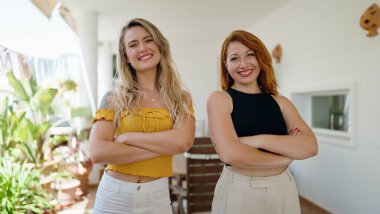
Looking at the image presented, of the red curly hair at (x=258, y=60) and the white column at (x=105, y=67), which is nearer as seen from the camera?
the red curly hair at (x=258, y=60)

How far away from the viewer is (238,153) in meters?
1.32

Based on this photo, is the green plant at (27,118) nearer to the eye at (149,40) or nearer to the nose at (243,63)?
the eye at (149,40)

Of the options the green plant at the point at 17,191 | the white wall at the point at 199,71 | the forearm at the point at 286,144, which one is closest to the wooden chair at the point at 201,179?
the forearm at the point at 286,144

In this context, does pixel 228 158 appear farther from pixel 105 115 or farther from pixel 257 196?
pixel 105 115

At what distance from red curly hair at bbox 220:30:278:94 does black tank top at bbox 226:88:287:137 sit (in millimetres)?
127

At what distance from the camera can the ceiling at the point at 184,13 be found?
4.28 metres

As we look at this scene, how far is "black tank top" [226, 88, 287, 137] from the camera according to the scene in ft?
4.59

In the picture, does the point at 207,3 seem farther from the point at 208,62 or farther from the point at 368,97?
the point at 208,62

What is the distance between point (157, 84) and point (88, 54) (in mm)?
3658

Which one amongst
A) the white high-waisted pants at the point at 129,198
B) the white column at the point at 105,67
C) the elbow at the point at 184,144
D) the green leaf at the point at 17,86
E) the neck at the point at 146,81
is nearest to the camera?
the white high-waisted pants at the point at 129,198

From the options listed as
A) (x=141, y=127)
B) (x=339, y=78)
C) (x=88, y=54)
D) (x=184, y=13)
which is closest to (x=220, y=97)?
(x=141, y=127)

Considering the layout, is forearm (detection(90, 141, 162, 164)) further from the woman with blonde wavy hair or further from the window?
the window

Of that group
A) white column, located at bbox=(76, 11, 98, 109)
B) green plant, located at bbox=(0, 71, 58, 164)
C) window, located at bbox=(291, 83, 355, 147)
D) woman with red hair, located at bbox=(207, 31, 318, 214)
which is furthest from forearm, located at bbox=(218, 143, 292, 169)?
white column, located at bbox=(76, 11, 98, 109)

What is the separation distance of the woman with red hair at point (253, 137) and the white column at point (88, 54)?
147 inches
